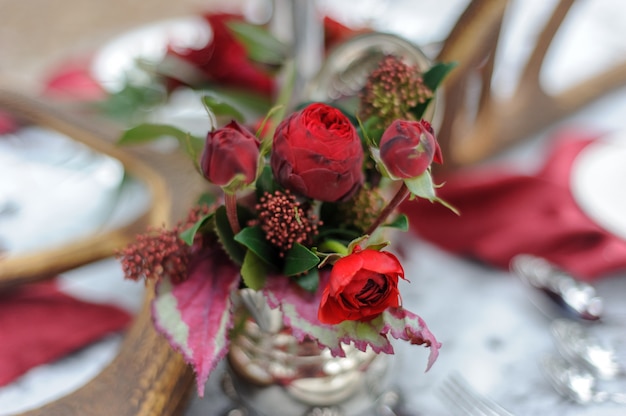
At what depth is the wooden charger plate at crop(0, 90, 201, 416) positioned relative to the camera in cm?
42

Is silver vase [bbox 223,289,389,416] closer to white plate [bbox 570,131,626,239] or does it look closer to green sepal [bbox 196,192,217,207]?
green sepal [bbox 196,192,217,207]

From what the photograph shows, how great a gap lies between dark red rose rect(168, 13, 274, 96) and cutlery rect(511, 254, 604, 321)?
0.34 metres

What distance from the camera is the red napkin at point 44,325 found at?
19.5 inches

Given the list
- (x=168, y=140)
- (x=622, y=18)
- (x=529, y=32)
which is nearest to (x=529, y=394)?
(x=168, y=140)

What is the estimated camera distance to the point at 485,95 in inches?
26.4

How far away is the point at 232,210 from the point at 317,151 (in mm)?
58

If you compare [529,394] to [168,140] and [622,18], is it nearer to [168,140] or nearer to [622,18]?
[168,140]

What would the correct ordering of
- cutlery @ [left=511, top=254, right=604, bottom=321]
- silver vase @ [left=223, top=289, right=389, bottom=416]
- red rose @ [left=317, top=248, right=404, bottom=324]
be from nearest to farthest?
red rose @ [left=317, top=248, right=404, bottom=324] < silver vase @ [left=223, top=289, right=389, bottom=416] < cutlery @ [left=511, top=254, right=604, bottom=321]

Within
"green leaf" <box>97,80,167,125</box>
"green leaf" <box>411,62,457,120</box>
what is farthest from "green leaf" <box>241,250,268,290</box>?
"green leaf" <box>97,80,167,125</box>

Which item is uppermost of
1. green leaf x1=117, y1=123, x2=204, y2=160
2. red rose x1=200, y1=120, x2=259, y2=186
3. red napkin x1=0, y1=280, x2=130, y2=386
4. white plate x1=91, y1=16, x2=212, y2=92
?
red rose x1=200, y1=120, x2=259, y2=186

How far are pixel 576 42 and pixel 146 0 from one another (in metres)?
1.60

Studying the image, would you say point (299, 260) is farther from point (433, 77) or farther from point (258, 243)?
point (433, 77)

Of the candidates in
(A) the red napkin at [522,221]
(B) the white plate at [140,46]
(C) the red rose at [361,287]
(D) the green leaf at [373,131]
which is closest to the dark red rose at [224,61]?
(B) the white plate at [140,46]

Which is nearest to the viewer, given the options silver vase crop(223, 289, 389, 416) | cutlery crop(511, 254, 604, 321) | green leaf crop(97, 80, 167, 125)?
silver vase crop(223, 289, 389, 416)
